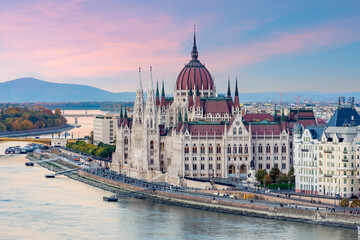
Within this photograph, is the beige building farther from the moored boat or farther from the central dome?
the moored boat

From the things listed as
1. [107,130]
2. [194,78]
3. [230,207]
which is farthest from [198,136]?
[107,130]

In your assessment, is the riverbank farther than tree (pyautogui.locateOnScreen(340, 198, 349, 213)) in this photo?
No

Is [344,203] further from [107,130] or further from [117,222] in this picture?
[107,130]

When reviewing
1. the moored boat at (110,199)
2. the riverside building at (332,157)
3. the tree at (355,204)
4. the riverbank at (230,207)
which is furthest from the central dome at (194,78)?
the tree at (355,204)

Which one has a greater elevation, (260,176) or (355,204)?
(260,176)

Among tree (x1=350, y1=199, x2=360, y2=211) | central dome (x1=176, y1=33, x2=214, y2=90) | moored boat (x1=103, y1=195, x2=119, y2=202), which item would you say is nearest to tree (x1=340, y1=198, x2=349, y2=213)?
tree (x1=350, y1=199, x2=360, y2=211)

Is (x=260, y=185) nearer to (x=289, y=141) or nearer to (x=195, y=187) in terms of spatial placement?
(x=195, y=187)
